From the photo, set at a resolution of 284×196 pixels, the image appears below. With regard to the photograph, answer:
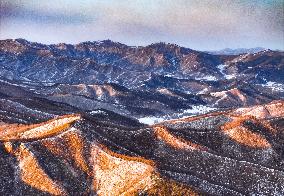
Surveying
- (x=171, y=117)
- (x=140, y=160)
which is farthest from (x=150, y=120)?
(x=140, y=160)

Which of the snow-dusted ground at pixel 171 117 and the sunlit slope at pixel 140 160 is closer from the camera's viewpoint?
the sunlit slope at pixel 140 160

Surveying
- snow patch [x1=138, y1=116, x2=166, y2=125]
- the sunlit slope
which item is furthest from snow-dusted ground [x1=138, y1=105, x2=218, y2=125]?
the sunlit slope

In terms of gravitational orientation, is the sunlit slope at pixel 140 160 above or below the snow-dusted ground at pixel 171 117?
above

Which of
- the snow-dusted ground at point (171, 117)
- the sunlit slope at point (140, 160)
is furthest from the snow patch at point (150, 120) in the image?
the sunlit slope at point (140, 160)

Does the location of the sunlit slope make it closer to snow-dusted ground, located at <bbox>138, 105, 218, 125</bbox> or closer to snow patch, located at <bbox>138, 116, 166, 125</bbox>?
snow patch, located at <bbox>138, 116, 166, 125</bbox>

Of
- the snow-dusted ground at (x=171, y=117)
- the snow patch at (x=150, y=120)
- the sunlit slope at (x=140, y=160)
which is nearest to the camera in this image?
the sunlit slope at (x=140, y=160)

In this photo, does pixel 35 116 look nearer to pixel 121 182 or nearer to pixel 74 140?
pixel 74 140

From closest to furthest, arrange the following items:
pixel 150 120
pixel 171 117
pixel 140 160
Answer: pixel 140 160, pixel 150 120, pixel 171 117

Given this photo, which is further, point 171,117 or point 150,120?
point 171,117

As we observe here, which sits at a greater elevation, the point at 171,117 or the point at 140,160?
the point at 140,160

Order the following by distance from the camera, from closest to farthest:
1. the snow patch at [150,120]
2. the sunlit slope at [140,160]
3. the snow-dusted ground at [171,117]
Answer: the sunlit slope at [140,160]
the snow patch at [150,120]
the snow-dusted ground at [171,117]

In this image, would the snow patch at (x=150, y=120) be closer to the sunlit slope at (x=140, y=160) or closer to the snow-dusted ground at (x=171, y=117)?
the snow-dusted ground at (x=171, y=117)

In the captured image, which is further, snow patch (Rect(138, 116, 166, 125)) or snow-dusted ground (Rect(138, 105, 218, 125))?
snow-dusted ground (Rect(138, 105, 218, 125))

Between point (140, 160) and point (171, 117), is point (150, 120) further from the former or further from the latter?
point (140, 160)
